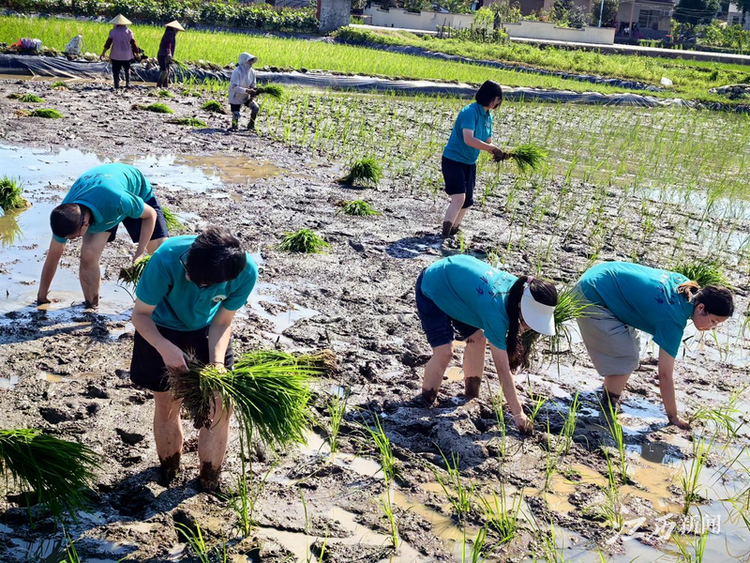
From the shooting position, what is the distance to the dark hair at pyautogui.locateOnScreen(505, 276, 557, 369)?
10.6 ft

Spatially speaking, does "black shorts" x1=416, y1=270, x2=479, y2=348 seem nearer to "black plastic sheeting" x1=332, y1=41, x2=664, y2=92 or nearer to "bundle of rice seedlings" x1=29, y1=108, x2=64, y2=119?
"bundle of rice seedlings" x1=29, y1=108, x2=64, y2=119

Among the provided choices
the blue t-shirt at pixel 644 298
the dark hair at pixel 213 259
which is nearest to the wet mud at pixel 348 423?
the blue t-shirt at pixel 644 298

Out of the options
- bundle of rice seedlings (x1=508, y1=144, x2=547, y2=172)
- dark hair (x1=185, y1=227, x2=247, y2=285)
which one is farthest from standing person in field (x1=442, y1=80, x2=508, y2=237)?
dark hair (x1=185, y1=227, x2=247, y2=285)

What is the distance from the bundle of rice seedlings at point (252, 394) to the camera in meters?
2.86

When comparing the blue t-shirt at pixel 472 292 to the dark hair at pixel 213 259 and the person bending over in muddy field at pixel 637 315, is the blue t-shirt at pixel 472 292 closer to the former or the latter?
the person bending over in muddy field at pixel 637 315

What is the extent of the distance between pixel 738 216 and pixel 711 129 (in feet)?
22.2

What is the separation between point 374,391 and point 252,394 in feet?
4.68

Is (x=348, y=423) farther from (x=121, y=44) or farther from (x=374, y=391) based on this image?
(x=121, y=44)

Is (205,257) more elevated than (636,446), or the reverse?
(205,257)

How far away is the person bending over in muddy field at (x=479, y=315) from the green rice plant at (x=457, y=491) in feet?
1.43

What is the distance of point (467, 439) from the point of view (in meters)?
3.83

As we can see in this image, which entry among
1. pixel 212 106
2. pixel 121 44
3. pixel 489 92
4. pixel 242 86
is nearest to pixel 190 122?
pixel 242 86

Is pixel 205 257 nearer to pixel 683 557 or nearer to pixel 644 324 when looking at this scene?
pixel 683 557

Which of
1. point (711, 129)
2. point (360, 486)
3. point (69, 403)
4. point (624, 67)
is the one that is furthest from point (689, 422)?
point (624, 67)
